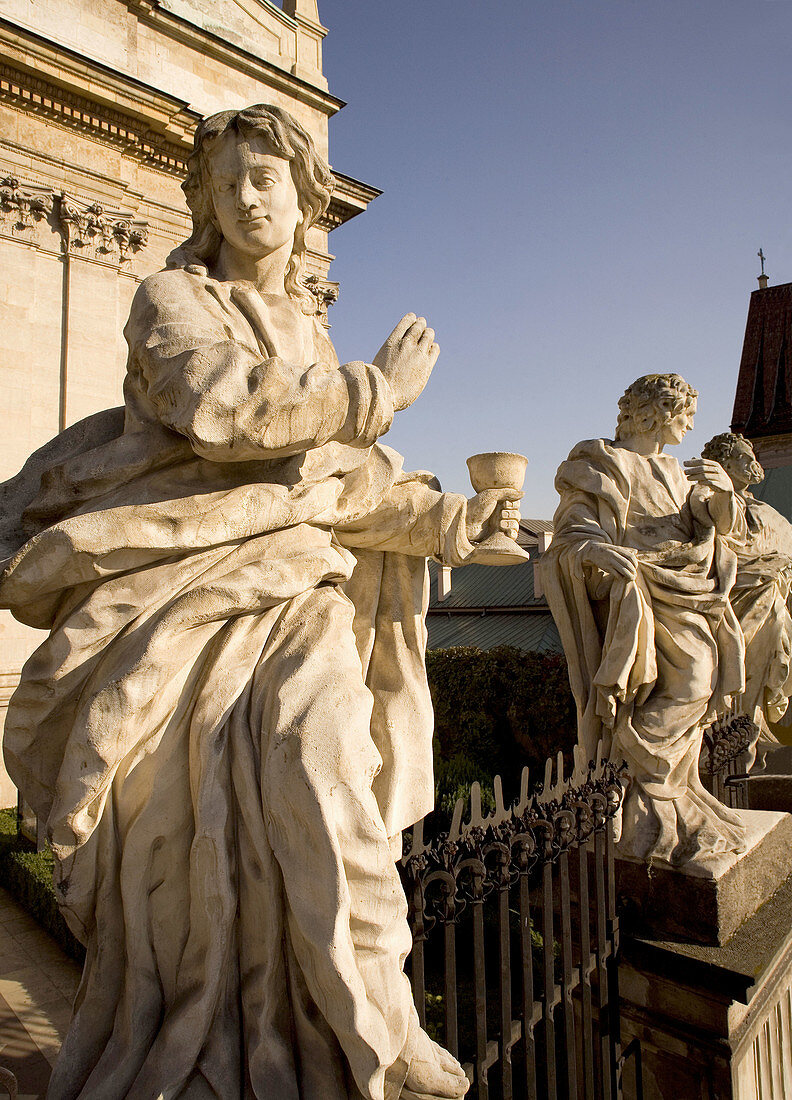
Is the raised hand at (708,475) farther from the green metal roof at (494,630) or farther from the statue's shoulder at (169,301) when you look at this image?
the green metal roof at (494,630)

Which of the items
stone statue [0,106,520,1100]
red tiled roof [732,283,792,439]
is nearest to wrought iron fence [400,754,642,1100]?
stone statue [0,106,520,1100]

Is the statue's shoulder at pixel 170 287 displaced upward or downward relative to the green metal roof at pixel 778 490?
downward

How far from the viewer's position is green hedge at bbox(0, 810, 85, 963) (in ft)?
17.0

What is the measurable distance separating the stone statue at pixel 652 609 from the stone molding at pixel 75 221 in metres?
7.97

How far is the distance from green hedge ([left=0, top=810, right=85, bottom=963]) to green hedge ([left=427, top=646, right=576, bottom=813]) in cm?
500

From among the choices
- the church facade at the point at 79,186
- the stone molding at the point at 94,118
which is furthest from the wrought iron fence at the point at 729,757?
the stone molding at the point at 94,118

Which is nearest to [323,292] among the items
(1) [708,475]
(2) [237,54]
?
(2) [237,54]

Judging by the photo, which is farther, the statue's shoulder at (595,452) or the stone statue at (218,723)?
the statue's shoulder at (595,452)

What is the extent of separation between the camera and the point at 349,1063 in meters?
1.40

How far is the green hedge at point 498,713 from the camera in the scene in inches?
414

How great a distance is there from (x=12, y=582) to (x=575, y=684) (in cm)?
292

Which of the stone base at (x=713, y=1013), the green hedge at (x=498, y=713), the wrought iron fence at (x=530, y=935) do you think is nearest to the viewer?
the wrought iron fence at (x=530, y=935)

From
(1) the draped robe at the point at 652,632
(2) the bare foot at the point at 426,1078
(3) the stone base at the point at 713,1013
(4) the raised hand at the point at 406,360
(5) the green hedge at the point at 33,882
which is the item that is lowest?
(5) the green hedge at the point at 33,882

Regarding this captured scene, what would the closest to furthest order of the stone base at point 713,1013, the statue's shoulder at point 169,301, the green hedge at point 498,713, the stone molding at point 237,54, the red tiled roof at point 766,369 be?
the statue's shoulder at point 169,301
the stone base at point 713,1013
the stone molding at point 237,54
the green hedge at point 498,713
the red tiled roof at point 766,369
